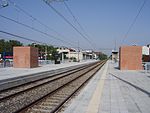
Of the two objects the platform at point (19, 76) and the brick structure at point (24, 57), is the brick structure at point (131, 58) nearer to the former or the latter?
the platform at point (19, 76)

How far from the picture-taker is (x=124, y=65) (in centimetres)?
3691

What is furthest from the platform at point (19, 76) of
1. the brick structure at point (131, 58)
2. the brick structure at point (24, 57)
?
the brick structure at point (131, 58)

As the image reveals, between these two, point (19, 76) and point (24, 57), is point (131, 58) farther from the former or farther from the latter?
point (19, 76)

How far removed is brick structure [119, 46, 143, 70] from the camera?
3634cm

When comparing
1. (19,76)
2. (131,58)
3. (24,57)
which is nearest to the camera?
(19,76)

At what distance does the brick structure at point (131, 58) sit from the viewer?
3634 cm

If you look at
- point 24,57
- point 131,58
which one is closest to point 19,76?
point 24,57

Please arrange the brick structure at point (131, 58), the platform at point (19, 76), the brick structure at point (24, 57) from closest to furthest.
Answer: the platform at point (19, 76) → the brick structure at point (131, 58) → the brick structure at point (24, 57)

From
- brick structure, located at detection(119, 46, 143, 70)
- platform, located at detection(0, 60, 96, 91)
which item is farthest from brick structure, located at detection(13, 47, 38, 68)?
brick structure, located at detection(119, 46, 143, 70)

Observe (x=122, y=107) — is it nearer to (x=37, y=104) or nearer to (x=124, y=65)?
(x=37, y=104)

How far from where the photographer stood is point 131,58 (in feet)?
120

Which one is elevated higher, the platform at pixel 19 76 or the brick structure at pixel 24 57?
the brick structure at pixel 24 57

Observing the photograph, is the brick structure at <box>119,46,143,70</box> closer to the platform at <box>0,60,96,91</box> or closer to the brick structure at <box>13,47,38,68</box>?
the platform at <box>0,60,96,91</box>

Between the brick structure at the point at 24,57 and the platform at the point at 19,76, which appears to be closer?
the platform at the point at 19,76
